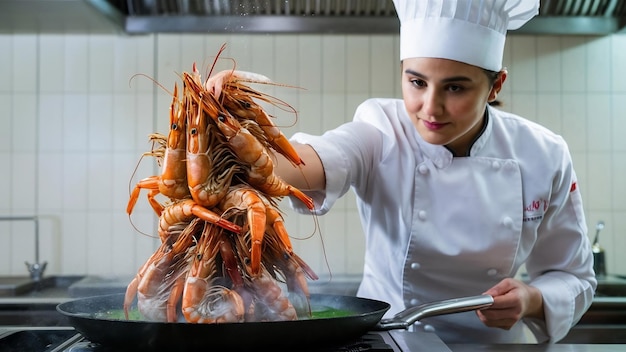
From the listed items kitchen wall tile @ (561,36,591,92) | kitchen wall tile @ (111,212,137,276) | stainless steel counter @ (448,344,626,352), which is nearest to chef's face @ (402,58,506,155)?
stainless steel counter @ (448,344,626,352)

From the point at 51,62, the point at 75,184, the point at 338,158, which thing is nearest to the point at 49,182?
the point at 75,184

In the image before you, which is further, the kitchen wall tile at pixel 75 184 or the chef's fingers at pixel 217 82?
the kitchen wall tile at pixel 75 184

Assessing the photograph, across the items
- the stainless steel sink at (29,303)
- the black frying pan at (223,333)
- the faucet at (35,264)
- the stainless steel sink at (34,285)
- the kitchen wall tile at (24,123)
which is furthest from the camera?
the kitchen wall tile at (24,123)

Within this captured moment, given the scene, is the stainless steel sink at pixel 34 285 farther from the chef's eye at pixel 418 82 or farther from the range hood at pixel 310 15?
the chef's eye at pixel 418 82

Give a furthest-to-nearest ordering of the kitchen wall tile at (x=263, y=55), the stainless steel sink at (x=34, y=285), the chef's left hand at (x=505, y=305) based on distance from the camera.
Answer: the kitchen wall tile at (x=263, y=55)
the stainless steel sink at (x=34, y=285)
the chef's left hand at (x=505, y=305)

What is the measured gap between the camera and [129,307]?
114cm

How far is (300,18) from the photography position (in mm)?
3049

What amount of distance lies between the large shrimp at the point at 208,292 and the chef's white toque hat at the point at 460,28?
0.70 m

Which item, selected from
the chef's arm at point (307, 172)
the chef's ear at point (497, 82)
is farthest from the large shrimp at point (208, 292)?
the chef's ear at point (497, 82)

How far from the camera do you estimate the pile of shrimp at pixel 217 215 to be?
3.43ft

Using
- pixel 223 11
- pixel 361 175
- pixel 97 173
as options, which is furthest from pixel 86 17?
pixel 361 175

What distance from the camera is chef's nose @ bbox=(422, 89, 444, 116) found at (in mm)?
1464

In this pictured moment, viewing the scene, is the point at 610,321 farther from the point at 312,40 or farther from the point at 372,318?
the point at 372,318

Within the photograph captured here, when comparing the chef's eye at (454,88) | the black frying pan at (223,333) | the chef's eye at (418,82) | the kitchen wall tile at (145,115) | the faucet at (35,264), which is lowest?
the faucet at (35,264)
